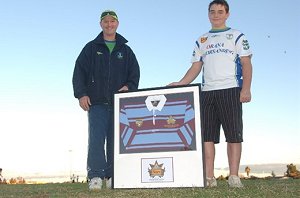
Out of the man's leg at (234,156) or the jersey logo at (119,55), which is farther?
the jersey logo at (119,55)

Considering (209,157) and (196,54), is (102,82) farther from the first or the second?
(209,157)

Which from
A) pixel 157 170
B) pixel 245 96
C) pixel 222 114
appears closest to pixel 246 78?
pixel 245 96

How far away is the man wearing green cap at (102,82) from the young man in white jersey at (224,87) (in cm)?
85

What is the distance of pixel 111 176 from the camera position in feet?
17.4

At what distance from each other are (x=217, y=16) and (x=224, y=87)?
88cm

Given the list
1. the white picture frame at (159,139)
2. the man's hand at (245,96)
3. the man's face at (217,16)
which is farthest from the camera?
the man's face at (217,16)

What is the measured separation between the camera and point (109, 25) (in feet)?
19.0

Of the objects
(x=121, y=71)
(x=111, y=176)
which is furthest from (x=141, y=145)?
(x=121, y=71)

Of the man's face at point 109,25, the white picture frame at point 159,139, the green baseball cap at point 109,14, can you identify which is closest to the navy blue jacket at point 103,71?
the man's face at point 109,25

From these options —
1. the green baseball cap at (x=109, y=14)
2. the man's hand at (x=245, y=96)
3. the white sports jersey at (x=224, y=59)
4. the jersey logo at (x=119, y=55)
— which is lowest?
the man's hand at (x=245, y=96)

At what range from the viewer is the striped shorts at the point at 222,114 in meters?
5.04

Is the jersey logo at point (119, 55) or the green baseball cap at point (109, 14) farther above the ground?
the green baseball cap at point (109, 14)

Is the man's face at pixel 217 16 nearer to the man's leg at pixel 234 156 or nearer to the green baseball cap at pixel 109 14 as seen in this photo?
the green baseball cap at pixel 109 14

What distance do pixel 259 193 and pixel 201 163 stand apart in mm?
699
